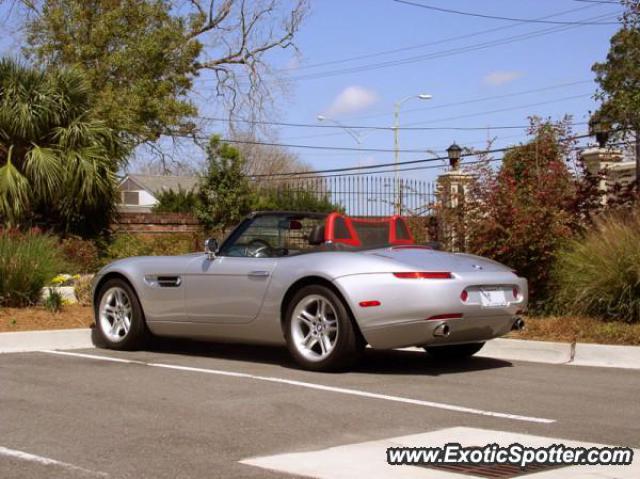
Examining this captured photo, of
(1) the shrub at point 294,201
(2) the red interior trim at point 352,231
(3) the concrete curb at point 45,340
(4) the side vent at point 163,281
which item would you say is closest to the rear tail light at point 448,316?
(2) the red interior trim at point 352,231

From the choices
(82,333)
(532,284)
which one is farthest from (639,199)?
(82,333)

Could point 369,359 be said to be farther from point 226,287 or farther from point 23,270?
point 23,270

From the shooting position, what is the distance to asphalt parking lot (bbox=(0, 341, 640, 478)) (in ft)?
17.7

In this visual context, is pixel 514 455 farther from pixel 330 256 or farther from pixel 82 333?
pixel 82 333

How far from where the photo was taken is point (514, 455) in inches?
207

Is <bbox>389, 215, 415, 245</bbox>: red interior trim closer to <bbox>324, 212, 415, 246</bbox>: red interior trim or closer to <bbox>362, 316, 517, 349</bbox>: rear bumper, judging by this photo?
<bbox>324, 212, 415, 246</bbox>: red interior trim

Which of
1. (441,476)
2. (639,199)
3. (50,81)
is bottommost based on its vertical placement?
(441,476)

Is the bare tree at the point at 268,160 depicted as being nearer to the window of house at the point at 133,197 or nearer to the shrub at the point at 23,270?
the window of house at the point at 133,197

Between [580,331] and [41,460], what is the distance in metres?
6.81

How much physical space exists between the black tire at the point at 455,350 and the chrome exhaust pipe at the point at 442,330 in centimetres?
127

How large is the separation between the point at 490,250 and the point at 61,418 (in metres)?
7.40

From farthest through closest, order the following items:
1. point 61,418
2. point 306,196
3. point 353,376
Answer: point 306,196 < point 353,376 < point 61,418

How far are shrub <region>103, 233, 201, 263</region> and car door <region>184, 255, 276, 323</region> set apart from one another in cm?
817

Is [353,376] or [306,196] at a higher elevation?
[306,196]
